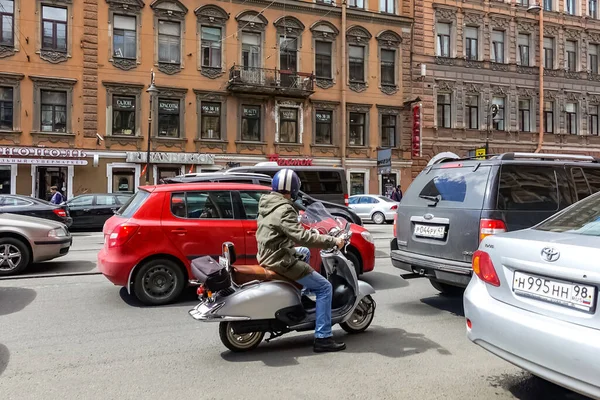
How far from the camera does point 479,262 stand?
11.9 ft

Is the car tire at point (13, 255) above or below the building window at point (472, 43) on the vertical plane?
below

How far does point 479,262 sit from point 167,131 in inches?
897

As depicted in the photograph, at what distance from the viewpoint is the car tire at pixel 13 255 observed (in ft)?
27.1

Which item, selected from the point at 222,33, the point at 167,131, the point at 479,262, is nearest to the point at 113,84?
the point at 167,131

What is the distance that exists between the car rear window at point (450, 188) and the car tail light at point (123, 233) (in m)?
3.58

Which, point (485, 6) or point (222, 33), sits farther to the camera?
point (485, 6)

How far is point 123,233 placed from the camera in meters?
6.02

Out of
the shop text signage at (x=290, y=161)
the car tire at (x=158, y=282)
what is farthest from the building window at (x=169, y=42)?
the car tire at (x=158, y=282)

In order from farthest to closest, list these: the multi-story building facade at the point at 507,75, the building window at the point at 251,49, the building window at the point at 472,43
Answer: the building window at the point at 472,43 → the multi-story building facade at the point at 507,75 → the building window at the point at 251,49

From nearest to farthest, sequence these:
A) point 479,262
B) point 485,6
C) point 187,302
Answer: point 479,262, point 187,302, point 485,6

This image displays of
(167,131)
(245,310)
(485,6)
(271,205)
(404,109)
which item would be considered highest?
(485,6)

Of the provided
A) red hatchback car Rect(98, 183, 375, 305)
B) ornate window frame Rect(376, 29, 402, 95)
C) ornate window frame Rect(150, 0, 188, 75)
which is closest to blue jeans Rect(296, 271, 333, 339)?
red hatchback car Rect(98, 183, 375, 305)

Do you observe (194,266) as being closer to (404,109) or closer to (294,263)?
(294,263)

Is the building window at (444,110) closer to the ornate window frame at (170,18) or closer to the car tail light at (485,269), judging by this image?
the ornate window frame at (170,18)
